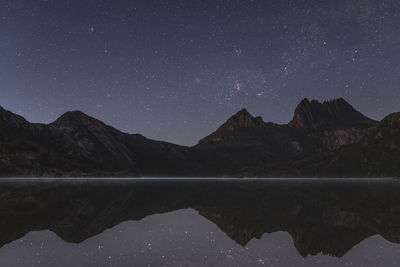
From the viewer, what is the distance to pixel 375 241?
85.4 feet

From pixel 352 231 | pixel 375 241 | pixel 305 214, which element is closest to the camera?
pixel 375 241

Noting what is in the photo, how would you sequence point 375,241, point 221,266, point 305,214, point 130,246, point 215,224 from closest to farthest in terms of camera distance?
point 221,266 → point 130,246 → point 375,241 → point 215,224 → point 305,214

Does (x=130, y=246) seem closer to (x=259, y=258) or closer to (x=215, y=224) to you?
(x=259, y=258)

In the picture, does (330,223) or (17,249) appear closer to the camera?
(17,249)

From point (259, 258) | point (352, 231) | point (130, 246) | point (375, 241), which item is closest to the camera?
point (259, 258)

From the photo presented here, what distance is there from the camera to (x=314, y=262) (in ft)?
→ 65.6

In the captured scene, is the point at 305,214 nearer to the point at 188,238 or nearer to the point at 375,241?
the point at 375,241

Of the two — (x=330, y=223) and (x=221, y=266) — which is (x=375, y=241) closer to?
(x=330, y=223)

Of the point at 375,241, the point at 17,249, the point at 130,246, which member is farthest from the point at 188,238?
the point at 375,241

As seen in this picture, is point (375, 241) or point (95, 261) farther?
point (375, 241)

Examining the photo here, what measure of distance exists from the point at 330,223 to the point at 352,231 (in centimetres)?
400

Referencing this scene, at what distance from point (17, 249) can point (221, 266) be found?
13.4 m

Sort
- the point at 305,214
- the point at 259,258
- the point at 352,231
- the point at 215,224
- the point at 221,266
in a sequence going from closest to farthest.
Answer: the point at 221,266, the point at 259,258, the point at 352,231, the point at 215,224, the point at 305,214

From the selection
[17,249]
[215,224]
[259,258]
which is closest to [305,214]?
[215,224]
